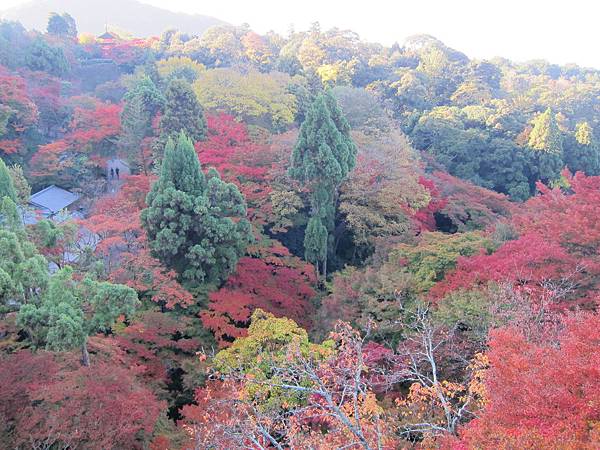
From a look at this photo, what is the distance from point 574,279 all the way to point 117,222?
40.5 ft

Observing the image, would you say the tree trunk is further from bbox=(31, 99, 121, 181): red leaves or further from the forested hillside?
bbox=(31, 99, 121, 181): red leaves

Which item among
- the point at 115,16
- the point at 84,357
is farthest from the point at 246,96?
the point at 115,16

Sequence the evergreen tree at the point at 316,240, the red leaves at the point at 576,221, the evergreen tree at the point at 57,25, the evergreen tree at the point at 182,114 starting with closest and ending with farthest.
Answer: the red leaves at the point at 576,221 < the evergreen tree at the point at 316,240 < the evergreen tree at the point at 182,114 < the evergreen tree at the point at 57,25

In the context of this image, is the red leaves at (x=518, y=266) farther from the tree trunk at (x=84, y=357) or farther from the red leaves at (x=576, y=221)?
the tree trunk at (x=84, y=357)

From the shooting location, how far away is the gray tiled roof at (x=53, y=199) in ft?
72.5

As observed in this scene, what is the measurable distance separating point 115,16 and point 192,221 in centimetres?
8786

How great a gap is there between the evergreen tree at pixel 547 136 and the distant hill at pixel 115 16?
66899mm

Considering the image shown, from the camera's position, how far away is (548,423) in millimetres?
4930

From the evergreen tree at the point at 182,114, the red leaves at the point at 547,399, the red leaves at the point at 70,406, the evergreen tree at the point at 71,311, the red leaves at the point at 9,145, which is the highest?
the red leaves at the point at 547,399

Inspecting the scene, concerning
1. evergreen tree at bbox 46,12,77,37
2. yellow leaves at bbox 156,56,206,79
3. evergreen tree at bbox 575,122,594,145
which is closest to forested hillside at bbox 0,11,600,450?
yellow leaves at bbox 156,56,206,79

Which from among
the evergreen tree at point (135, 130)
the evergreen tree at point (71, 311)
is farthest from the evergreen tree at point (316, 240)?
the evergreen tree at point (135, 130)

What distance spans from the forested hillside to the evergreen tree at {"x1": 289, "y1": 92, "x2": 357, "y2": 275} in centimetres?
9

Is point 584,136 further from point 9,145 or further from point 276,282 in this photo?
point 9,145

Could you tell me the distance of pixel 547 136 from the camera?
3048 centimetres
